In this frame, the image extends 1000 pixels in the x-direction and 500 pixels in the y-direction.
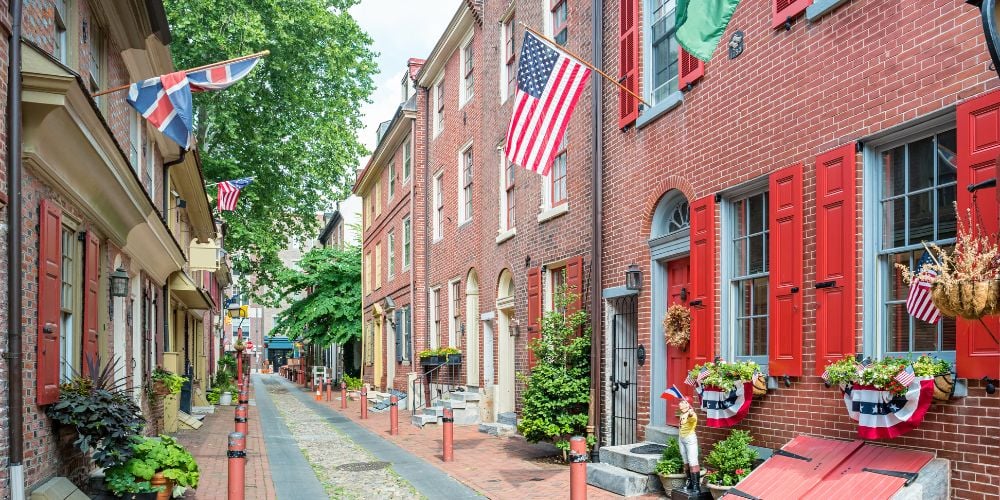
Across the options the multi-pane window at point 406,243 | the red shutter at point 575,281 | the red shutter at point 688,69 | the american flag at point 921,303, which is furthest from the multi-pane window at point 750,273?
the multi-pane window at point 406,243

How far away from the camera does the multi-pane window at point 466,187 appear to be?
70.4 ft

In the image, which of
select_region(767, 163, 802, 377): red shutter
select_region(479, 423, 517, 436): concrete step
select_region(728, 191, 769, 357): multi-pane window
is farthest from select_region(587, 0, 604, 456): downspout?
select_region(479, 423, 517, 436): concrete step

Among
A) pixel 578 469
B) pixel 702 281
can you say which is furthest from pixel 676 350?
pixel 578 469

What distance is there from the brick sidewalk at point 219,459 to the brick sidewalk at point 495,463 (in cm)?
237

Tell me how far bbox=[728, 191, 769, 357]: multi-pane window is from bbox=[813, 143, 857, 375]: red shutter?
1.22 metres

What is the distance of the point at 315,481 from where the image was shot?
12.1 metres

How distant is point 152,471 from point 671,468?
17.1 ft

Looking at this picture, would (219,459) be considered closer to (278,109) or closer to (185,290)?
(185,290)

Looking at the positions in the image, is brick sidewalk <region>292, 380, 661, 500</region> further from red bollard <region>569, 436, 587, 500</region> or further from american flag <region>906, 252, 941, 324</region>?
american flag <region>906, 252, 941, 324</region>

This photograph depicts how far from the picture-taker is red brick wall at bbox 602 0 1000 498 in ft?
22.6

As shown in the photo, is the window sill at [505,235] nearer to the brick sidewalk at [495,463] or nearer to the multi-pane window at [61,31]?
the brick sidewalk at [495,463]

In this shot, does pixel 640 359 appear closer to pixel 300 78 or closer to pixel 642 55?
pixel 642 55

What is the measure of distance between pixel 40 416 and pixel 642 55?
8194 millimetres

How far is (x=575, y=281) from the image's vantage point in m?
14.1
